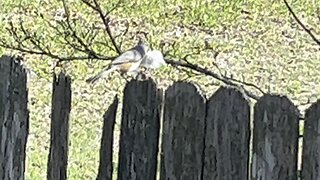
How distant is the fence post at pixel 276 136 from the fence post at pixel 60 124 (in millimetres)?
699

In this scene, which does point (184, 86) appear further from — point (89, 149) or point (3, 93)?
point (89, 149)

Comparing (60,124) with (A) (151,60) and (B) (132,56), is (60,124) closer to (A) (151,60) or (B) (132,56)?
(B) (132,56)

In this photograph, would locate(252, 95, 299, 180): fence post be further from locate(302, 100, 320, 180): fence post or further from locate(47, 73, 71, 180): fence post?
locate(47, 73, 71, 180): fence post

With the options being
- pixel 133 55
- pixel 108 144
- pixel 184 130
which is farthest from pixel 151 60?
pixel 184 130

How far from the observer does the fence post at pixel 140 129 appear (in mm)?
3000

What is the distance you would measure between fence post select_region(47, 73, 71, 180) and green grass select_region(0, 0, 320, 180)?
345 centimetres

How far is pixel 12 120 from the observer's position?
129 inches

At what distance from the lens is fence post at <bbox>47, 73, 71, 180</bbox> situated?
315 centimetres

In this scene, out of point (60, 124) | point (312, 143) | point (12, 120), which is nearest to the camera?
point (312, 143)

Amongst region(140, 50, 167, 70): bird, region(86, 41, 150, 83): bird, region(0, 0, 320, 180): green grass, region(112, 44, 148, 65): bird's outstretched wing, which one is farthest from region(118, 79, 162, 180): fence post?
region(0, 0, 320, 180): green grass

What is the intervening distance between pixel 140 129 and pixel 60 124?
0.32m

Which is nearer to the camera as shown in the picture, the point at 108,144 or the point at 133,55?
the point at 108,144

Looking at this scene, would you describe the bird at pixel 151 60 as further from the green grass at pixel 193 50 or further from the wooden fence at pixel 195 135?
the wooden fence at pixel 195 135

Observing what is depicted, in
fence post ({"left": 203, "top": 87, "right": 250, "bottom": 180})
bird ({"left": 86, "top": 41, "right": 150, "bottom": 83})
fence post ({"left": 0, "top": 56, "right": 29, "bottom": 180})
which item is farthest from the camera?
bird ({"left": 86, "top": 41, "right": 150, "bottom": 83})
